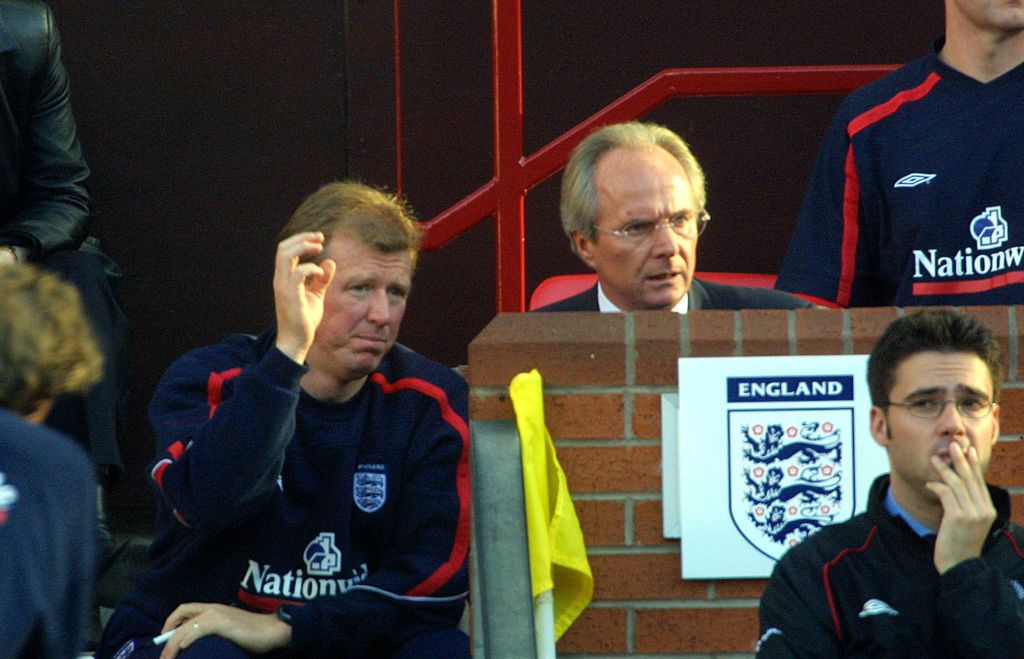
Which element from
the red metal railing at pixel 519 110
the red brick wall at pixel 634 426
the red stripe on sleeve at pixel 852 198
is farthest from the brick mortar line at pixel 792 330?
the red metal railing at pixel 519 110

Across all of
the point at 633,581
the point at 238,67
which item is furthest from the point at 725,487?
the point at 238,67

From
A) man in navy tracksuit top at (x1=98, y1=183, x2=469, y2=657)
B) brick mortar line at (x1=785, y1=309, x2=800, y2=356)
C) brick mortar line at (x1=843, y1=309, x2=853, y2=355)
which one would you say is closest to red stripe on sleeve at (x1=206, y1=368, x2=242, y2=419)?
man in navy tracksuit top at (x1=98, y1=183, x2=469, y2=657)

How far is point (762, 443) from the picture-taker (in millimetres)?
3469

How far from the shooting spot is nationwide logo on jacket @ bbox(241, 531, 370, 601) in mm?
3637

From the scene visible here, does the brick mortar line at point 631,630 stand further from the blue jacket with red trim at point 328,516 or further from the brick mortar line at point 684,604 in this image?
the blue jacket with red trim at point 328,516

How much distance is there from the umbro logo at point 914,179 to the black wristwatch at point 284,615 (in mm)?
1730

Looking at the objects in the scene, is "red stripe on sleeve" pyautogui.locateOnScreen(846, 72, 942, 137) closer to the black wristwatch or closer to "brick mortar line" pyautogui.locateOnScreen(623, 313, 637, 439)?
"brick mortar line" pyautogui.locateOnScreen(623, 313, 637, 439)

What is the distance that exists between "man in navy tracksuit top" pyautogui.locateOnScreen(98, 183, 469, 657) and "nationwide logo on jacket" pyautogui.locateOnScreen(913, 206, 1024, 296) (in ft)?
3.71

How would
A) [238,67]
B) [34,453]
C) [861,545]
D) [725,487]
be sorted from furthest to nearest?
[238,67], [725,487], [861,545], [34,453]

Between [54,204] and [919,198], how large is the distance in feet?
7.26

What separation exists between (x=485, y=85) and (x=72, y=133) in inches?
55.1

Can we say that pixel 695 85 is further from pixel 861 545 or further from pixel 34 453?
pixel 34 453

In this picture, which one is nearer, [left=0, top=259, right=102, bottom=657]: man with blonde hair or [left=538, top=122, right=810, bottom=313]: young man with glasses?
[left=0, top=259, right=102, bottom=657]: man with blonde hair

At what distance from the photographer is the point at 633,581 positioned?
352 cm
